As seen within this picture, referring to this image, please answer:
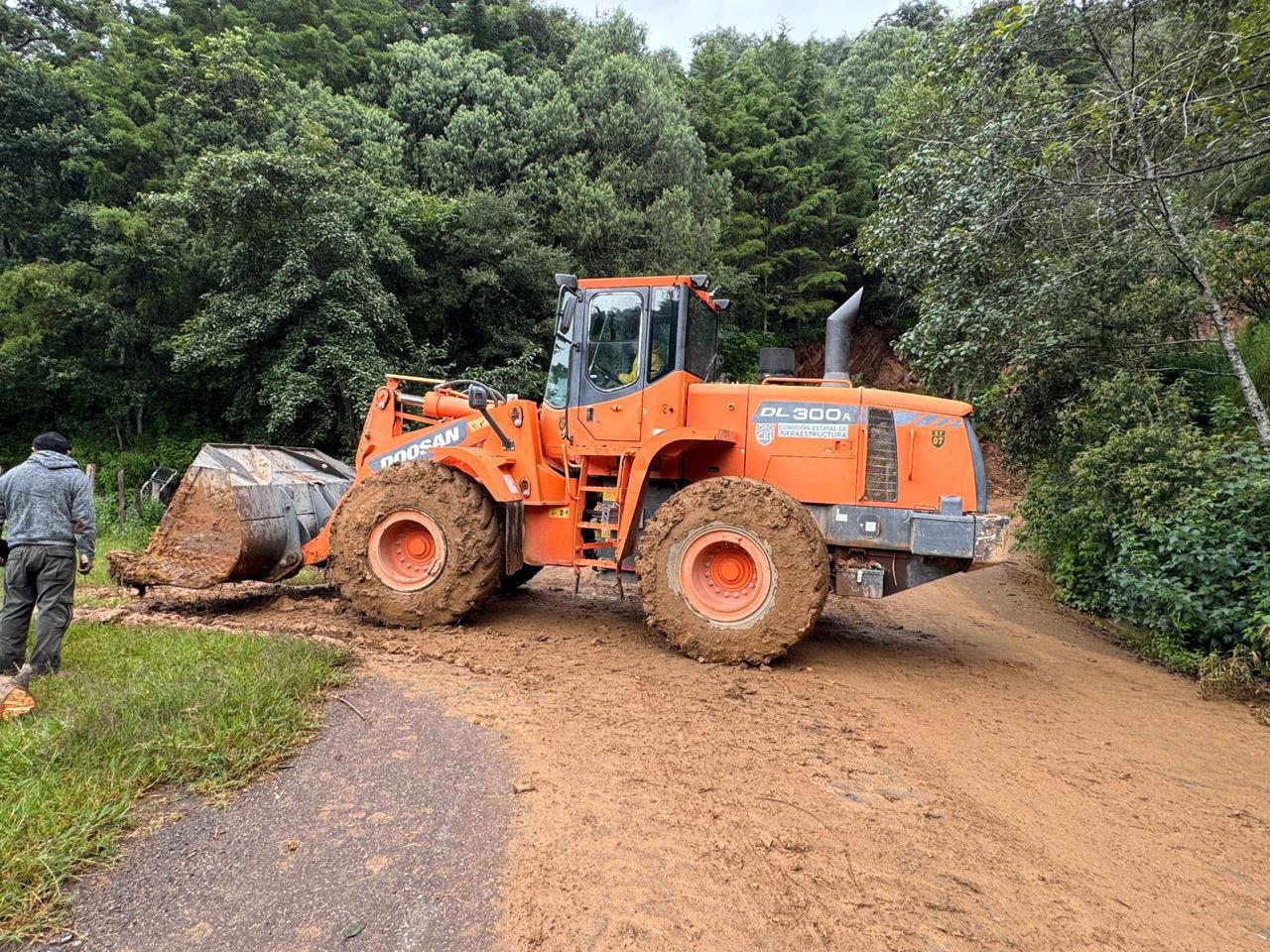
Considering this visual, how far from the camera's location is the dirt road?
8.22 feet

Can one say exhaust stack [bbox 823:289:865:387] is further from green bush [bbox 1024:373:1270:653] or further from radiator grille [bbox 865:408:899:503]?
green bush [bbox 1024:373:1270:653]

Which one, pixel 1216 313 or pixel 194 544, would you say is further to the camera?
pixel 1216 313

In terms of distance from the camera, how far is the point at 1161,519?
22.6 feet

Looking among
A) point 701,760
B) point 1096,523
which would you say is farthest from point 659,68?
point 701,760

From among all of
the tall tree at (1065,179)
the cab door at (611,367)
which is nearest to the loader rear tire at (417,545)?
the cab door at (611,367)

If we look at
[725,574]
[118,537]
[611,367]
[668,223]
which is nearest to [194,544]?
[611,367]

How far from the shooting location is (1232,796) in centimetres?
374

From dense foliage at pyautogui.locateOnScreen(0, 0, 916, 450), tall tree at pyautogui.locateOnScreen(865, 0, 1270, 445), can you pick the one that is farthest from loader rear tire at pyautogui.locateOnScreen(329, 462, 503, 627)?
dense foliage at pyautogui.locateOnScreen(0, 0, 916, 450)

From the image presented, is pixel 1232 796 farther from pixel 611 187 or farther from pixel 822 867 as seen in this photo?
pixel 611 187

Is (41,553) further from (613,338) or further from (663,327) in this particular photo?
(663,327)

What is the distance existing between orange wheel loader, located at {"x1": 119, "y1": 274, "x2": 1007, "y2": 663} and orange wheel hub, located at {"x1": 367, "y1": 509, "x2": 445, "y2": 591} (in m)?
0.02

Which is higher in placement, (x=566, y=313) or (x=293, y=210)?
(x=293, y=210)

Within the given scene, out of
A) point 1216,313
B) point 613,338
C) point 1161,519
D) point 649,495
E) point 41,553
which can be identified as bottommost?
point 41,553

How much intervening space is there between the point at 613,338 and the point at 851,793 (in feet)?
13.4
